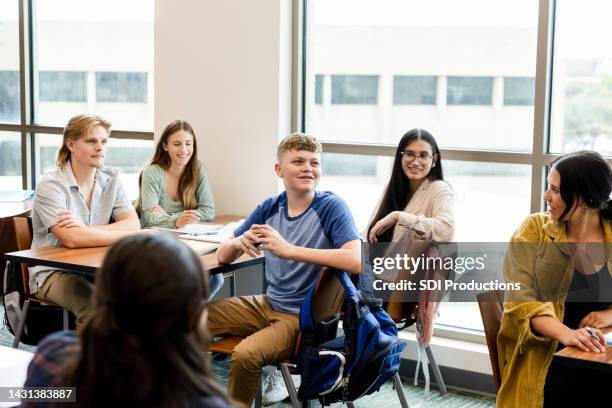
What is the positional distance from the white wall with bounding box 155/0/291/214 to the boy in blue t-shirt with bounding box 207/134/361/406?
119cm

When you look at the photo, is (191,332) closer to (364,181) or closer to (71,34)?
(364,181)

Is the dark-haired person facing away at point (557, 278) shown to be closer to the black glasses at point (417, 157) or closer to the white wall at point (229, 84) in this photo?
the black glasses at point (417, 157)

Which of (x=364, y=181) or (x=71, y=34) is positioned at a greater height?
(x=71, y=34)

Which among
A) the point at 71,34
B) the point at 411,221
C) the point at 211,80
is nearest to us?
the point at 411,221

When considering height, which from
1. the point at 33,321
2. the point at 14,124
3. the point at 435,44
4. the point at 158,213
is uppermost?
the point at 435,44

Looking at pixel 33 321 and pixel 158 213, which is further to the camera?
pixel 158 213

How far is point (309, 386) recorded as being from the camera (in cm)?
294

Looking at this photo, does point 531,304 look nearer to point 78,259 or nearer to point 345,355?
point 345,355

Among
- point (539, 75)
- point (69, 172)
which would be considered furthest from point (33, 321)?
point (539, 75)

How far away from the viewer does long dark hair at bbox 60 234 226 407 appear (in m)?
1.20

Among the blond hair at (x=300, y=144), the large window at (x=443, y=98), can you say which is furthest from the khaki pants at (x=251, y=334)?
the large window at (x=443, y=98)

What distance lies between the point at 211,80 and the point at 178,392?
3659 mm

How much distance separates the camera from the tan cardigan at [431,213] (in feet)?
12.0

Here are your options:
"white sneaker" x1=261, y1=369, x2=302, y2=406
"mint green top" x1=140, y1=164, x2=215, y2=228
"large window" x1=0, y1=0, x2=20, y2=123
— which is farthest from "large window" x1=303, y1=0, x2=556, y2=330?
"large window" x1=0, y1=0, x2=20, y2=123
